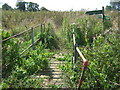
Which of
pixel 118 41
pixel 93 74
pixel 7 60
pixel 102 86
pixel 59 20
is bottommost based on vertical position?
pixel 102 86

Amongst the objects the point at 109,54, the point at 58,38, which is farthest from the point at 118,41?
the point at 58,38

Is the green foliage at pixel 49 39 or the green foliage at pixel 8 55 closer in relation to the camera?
the green foliage at pixel 8 55

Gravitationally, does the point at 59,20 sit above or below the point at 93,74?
above

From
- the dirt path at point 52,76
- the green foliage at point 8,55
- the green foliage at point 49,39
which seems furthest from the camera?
the green foliage at point 49,39

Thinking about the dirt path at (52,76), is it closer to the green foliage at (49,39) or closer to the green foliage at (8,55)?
the green foliage at (8,55)

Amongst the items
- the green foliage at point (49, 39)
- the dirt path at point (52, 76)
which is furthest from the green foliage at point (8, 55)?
the green foliage at point (49, 39)

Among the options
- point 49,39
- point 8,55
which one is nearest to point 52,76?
point 8,55

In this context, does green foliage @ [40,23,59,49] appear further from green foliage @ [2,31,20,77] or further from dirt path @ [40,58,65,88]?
green foliage @ [2,31,20,77]

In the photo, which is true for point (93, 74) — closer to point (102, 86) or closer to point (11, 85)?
point (102, 86)

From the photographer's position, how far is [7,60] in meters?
3.31

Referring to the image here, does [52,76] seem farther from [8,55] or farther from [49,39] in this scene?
[49,39]

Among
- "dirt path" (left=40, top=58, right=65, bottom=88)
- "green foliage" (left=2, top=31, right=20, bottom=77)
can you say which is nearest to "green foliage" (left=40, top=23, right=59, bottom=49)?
"dirt path" (left=40, top=58, right=65, bottom=88)

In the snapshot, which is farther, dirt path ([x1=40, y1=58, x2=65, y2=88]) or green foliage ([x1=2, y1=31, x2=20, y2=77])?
dirt path ([x1=40, y1=58, x2=65, y2=88])

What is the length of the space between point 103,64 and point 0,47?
7.45 feet
